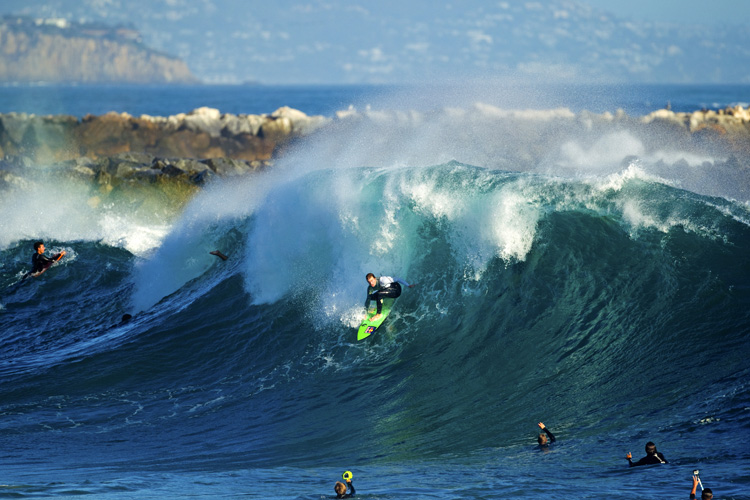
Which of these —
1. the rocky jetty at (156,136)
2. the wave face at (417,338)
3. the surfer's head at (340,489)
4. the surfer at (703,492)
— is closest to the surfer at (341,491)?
the surfer's head at (340,489)

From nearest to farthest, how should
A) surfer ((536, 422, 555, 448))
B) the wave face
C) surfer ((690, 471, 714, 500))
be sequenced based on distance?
surfer ((690, 471, 714, 500)) < surfer ((536, 422, 555, 448)) < the wave face

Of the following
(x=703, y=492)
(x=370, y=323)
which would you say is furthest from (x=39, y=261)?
(x=703, y=492)

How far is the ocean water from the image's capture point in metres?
8.55

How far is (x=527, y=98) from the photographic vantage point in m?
25.1

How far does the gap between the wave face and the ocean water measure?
39mm

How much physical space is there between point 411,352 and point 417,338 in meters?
0.40

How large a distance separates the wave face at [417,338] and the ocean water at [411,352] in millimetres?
39

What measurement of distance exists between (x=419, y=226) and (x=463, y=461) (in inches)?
237

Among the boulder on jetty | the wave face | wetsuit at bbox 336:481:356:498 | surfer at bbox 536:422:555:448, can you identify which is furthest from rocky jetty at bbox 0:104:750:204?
wetsuit at bbox 336:481:356:498

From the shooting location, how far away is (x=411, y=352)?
11.9 m

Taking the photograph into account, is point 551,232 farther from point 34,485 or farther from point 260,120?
point 260,120

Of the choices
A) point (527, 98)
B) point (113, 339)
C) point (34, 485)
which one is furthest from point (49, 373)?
point (527, 98)

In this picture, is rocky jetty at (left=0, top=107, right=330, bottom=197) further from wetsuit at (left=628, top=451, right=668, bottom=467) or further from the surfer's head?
wetsuit at (left=628, top=451, right=668, bottom=467)

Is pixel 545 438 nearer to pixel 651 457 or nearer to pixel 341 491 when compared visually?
pixel 651 457
